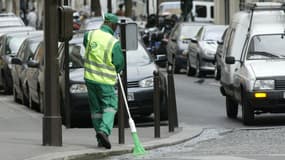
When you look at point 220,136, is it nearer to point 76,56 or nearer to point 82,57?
point 82,57

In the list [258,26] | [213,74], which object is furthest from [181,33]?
[258,26]

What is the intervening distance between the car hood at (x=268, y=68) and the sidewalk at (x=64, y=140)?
4.99 feet

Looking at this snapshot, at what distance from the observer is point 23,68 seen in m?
22.7

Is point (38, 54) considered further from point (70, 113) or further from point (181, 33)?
point (181, 33)

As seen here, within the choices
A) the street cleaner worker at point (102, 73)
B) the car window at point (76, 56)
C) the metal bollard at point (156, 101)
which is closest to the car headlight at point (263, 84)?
the metal bollard at point (156, 101)

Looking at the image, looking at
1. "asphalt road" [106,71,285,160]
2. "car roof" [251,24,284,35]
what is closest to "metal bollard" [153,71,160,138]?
"asphalt road" [106,71,285,160]

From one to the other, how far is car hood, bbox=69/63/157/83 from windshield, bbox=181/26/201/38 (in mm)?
17313

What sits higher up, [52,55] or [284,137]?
[52,55]

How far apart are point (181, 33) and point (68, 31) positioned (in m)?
22.4

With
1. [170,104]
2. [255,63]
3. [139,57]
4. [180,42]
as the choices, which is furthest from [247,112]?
[180,42]

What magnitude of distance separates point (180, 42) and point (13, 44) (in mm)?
9098

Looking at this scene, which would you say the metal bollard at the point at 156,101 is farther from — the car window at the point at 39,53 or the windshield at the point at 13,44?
the windshield at the point at 13,44

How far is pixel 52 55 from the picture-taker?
43.0 ft

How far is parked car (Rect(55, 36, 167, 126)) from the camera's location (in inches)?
666
